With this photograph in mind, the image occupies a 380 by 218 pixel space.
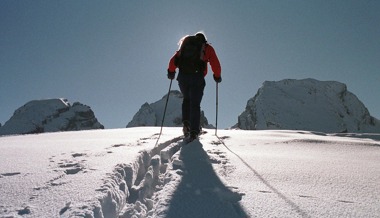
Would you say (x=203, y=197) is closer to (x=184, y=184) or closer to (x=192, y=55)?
(x=184, y=184)

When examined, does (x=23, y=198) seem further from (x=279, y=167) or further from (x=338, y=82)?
(x=338, y=82)

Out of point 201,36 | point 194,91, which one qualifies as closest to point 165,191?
point 194,91

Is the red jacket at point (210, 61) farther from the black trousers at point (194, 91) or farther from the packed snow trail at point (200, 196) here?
the packed snow trail at point (200, 196)

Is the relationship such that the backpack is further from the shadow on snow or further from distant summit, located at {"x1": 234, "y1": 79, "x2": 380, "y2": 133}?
distant summit, located at {"x1": 234, "y1": 79, "x2": 380, "y2": 133}

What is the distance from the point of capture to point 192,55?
6.28 m

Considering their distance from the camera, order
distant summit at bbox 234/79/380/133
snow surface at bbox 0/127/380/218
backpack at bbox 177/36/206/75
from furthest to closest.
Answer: distant summit at bbox 234/79/380/133 → backpack at bbox 177/36/206/75 → snow surface at bbox 0/127/380/218

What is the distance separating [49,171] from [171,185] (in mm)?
1192

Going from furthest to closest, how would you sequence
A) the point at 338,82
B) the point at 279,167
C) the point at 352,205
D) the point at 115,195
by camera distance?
the point at 338,82
the point at 279,167
the point at 115,195
the point at 352,205

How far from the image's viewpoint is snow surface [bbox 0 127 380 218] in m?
2.28

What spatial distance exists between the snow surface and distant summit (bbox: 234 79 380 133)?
5777 inches

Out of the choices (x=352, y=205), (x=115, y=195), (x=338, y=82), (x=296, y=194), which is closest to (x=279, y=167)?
(x=296, y=194)

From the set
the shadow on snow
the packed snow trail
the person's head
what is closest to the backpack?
the person's head

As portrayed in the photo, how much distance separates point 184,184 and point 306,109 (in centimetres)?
16108

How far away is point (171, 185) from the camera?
292 cm
